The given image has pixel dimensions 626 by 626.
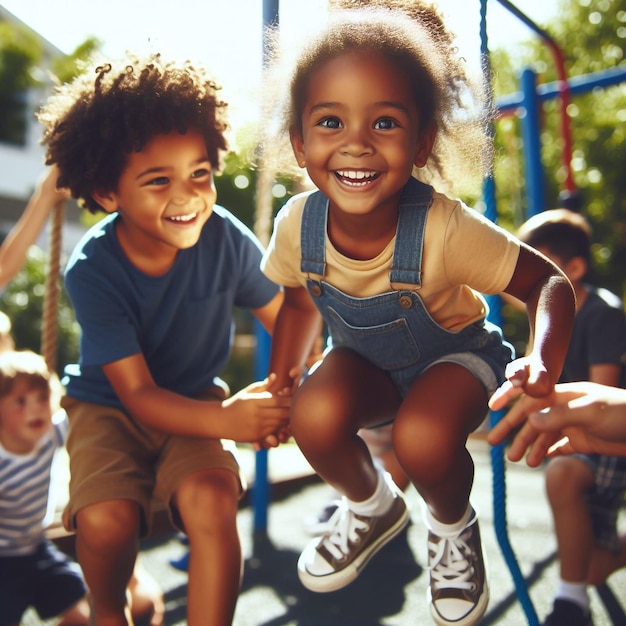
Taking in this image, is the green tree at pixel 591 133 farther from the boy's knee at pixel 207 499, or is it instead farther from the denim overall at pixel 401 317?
the boy's knee at pixel 207 499

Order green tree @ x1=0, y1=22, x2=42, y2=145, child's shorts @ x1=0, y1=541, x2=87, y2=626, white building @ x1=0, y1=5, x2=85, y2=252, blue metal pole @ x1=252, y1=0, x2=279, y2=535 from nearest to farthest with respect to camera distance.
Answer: child's shorts @ x1=0, y1=541, x2=87, y2=626, blue metal pole @ x1=252, y1=0, x2=279, y2=535, green tree @ x1=0, y1=22, x2=42, y2=145, white building @ x1=0, y1=5, x2=85, y2=252

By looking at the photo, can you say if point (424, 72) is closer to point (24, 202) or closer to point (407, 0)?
point (407, 0)

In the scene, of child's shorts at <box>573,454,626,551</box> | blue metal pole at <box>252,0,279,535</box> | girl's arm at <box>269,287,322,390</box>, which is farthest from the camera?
blue metal pole at <box>252,0,279,535</box>

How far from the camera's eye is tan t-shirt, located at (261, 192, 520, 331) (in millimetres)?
1112

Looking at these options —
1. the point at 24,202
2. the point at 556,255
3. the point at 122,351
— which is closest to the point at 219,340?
the point at 122,351

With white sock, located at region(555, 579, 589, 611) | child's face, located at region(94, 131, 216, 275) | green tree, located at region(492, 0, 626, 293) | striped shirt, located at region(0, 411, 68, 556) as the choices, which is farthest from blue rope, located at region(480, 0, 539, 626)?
green tree, located at region(492, 0, 626, 293)

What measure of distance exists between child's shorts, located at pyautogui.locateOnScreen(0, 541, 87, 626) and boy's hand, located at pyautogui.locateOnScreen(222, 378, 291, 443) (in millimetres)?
602

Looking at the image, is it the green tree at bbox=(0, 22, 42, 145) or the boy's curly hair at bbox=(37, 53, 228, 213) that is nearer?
the boy's curly hair at bbox=(37, 53, 228, 213)

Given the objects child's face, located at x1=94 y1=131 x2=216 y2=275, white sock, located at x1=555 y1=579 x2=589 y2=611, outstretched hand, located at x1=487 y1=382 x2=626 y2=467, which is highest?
child's face, located at x1=94 y1=131 x2=216 y2=275

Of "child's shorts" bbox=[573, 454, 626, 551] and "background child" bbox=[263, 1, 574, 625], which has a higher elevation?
"background child" bbox=[263, 1, 574, 625]

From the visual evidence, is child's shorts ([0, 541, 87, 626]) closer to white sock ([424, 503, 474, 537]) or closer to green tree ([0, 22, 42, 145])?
white sock ([424, 503, 474, 537])

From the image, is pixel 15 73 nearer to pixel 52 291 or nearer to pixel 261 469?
pixel 52 291

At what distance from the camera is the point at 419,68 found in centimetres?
114

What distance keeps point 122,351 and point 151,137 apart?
0.40 metres
